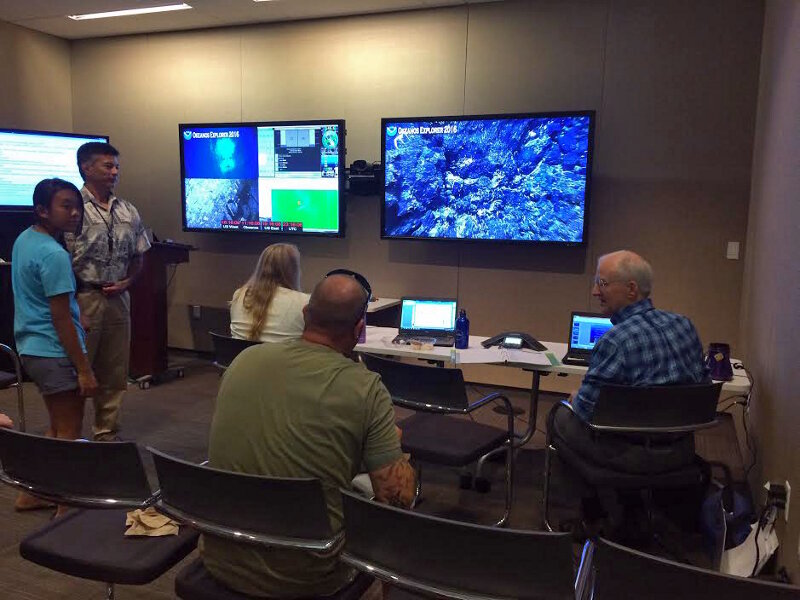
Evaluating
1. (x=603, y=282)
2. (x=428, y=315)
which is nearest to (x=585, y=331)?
(x=603, y=282)

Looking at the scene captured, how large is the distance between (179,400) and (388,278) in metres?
1.96

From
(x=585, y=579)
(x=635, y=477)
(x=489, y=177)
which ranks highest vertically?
(x=489, y=177)

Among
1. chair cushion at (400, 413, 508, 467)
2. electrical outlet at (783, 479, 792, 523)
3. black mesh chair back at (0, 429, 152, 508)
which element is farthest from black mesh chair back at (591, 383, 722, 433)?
black mesh chair back at (0, 429, 152, 508)

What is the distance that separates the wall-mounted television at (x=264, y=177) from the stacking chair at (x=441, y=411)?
250cm

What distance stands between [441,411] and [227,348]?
1107mm

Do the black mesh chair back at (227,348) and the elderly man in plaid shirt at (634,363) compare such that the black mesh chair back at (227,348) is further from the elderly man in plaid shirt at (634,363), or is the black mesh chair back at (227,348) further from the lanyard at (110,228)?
the elderly man in plaid shirt at (634,363)

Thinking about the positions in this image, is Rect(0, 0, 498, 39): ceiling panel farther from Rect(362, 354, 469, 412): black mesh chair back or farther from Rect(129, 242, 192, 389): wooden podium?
Rect(362, 354, 469, 412): black mesh chair back

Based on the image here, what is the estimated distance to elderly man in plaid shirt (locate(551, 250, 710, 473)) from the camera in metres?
2.46

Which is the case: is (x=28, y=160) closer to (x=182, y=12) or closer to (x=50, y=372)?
(x=182, y=12)

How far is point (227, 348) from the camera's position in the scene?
3.09m

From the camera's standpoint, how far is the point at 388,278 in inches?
215

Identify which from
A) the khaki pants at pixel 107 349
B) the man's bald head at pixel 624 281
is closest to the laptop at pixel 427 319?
the man's bald head at pixel 624 281

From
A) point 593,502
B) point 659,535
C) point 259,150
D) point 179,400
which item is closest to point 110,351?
point 179,400

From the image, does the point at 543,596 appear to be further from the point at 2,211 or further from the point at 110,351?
the point at 2,211
